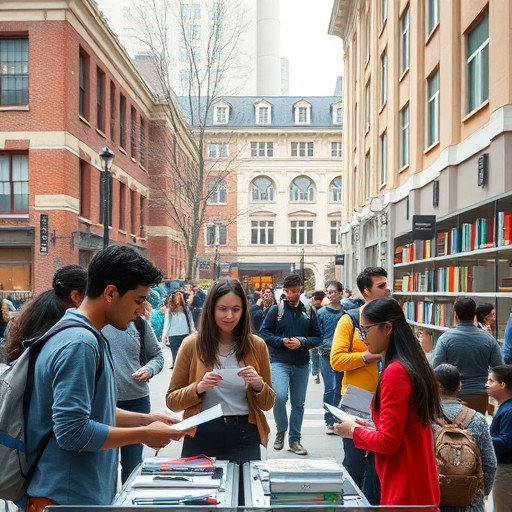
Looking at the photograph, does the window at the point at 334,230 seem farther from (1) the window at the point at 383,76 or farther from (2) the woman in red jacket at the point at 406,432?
(2) the woman in red jacket at the point at 406,432

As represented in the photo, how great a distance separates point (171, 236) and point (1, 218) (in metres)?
20.7

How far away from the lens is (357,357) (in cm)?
592

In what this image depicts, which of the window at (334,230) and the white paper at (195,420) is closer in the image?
the white paper at (195,420)

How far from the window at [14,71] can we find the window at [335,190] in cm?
4367

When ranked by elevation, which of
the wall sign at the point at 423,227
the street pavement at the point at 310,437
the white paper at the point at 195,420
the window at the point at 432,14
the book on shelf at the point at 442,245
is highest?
the window at the point at 432,14

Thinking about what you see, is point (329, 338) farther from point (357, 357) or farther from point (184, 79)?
point (184, 79)

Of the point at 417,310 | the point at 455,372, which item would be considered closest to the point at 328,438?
the point at 455,372

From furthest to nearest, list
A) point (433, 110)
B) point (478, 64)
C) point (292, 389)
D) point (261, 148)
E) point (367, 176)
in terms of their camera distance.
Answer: point (261, 148) < point (367, 176) < point (433, 110) < point (478, 64) < point (292, 389)

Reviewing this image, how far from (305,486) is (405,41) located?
64.4 feet

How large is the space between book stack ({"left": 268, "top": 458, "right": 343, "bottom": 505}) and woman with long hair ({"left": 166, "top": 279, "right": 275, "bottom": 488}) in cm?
129

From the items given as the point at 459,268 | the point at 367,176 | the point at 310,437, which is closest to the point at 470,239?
the point at 459,268

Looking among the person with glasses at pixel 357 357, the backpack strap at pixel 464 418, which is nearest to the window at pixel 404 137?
the person with glasses at pixel 357 357

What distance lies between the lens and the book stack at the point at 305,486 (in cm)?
277

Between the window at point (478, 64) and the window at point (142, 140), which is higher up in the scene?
the window at point (142, 140)
